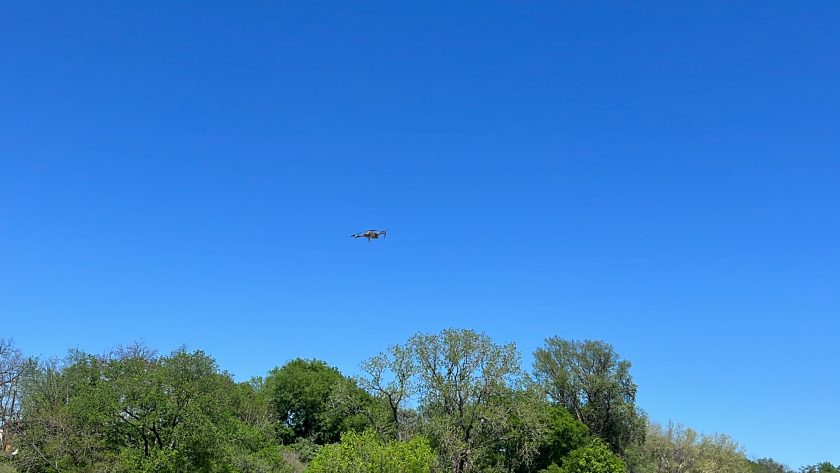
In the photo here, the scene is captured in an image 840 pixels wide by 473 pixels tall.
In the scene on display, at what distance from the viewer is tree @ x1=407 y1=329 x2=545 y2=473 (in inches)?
1960

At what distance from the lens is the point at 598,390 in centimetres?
7938

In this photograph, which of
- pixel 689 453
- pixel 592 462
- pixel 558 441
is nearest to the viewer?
pixel 592 462

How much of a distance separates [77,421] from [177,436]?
8.56m

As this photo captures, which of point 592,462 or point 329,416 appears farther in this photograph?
point 329,416

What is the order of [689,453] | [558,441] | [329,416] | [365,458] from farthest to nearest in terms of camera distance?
[689,453], [329,416], [558,441], [365,458]

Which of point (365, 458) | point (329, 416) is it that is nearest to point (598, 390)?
point (329, 416)

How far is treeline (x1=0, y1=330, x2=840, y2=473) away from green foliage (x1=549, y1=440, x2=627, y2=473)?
12 cm

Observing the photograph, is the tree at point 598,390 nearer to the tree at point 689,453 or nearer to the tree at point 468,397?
the tree at point 689,453

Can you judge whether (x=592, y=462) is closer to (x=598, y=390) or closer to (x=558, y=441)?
(x=558, y=441)

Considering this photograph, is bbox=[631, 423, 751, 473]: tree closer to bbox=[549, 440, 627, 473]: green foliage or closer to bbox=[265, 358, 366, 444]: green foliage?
bbox=[549, 440, 627, 473]: green foliage

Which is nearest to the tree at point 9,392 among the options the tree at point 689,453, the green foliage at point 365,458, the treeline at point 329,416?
the treeline at point 329,416

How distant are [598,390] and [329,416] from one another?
33.3 m

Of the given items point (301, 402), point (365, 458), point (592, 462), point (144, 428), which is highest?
point (301, 402)

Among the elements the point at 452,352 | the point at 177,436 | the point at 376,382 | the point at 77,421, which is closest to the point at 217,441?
the point at 177,436
